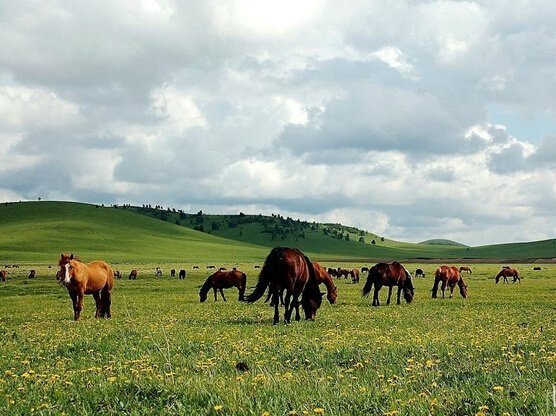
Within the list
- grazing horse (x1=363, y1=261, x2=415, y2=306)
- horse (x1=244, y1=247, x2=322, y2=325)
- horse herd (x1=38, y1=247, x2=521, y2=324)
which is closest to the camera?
horse (x1=244, y1=247, x2=322, y2=325)

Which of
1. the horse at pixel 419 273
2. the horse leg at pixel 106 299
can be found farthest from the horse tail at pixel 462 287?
the horse at pixel 419 273

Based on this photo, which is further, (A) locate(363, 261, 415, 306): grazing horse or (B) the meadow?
(A) locate(363, 261, 415, 306): grazing horse

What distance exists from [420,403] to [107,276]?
73.2 feet

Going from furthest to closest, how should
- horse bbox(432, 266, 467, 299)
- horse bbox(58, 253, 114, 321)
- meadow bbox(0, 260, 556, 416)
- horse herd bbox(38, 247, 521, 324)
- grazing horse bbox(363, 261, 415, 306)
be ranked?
horse bbox(432, 266, 467, 299), grazing horse bbox(363, 261, 415, 306), horse bbox(58, 253, 114, 321), horse herd bbox(38, 247, 521, 324), meadow bbox(0, 260, 556, 416)

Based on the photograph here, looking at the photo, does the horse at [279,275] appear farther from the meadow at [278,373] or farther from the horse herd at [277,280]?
the meadow at [278,373]

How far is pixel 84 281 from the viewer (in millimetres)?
24797

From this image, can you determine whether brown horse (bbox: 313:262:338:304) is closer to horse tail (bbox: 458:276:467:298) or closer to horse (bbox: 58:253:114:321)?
horse (bbox: 58:253:114:321)

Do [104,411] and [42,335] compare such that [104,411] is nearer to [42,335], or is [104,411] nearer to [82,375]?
[82,375]

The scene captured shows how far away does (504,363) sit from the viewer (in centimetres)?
1001

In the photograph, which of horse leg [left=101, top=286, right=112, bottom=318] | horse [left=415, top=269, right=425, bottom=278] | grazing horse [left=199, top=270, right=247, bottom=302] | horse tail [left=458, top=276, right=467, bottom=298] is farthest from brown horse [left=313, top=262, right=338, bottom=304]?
horse [left=415, top=269, right=425, bottom=278]

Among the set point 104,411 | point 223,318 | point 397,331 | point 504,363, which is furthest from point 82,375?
point 223,318

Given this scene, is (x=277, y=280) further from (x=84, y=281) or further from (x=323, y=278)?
(x=84, y=281)

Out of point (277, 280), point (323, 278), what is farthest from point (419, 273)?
point (277, 280)

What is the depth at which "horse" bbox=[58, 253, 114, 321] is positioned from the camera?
23.6 m
